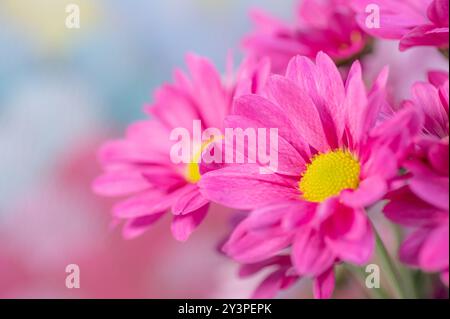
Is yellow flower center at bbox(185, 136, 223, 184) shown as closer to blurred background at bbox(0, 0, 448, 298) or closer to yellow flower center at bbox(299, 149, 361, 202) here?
yellow flower center at bbox(299, 149, 361, 202)

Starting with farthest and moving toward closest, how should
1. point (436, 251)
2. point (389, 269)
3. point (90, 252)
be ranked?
point (90, 252) → point (389, 269) → point (436, 251)

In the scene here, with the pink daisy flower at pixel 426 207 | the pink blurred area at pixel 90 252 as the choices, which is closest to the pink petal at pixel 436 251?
the pink daisy flower at pixel 426 207

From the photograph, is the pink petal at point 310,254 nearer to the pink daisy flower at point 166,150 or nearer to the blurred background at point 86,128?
the pink daisy flower at point 166,150

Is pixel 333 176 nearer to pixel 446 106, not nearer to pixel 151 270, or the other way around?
pixel 446 106

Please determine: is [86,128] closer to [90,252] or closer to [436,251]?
[90,252]

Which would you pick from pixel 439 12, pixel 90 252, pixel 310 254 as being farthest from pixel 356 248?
pixel 90 252
